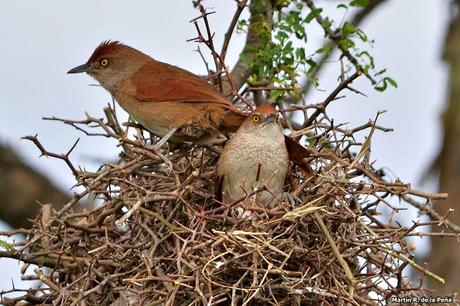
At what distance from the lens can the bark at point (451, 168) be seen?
8.92 m

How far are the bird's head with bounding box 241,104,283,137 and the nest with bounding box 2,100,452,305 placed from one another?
0.25 m

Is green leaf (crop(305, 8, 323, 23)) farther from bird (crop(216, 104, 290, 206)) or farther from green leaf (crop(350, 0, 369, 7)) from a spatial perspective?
bird (crop(216, 104, 290, 206))

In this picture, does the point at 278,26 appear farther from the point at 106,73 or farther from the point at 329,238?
the point at 329,238

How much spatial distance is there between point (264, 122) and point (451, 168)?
3399mm

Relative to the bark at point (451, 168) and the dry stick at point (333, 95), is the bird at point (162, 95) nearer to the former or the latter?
the dry stick at point (333, 95)

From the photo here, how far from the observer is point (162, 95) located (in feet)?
22.5

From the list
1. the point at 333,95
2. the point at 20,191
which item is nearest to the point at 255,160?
the point at 333,95

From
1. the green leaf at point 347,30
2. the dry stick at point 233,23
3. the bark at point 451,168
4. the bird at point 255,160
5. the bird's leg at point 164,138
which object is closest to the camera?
the bird at point 255,160

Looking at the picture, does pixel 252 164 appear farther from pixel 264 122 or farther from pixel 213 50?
pixel 213 50

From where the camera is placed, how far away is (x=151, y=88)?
6961 mm

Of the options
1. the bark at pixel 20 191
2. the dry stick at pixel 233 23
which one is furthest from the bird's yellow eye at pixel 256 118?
the bark at pixel 20 191

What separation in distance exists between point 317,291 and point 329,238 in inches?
11.1

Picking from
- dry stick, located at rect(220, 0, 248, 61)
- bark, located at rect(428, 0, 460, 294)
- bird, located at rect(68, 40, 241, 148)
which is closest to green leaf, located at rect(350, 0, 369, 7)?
dry stick, located at rect(220, 0, 248, 61)

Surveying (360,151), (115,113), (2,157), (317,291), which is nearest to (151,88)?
(115,113)
